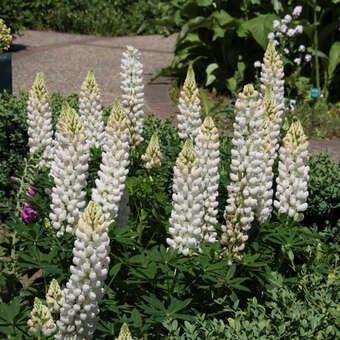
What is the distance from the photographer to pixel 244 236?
3199mm

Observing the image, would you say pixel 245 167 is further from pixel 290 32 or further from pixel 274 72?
pixel 290 32

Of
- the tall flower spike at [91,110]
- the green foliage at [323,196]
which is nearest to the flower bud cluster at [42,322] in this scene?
the tall flower spike at [91,110]

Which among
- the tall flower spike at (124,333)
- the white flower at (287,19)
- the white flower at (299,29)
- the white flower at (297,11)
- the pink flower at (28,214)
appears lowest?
the pink flower at (28,214)

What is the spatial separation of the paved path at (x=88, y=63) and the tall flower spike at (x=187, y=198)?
14.1 feet

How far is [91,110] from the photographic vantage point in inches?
167

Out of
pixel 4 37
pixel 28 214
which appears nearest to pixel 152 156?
pixel 28 214

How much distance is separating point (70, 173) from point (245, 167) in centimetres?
88

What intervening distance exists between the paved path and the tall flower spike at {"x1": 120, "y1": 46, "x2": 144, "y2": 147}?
3.39 m

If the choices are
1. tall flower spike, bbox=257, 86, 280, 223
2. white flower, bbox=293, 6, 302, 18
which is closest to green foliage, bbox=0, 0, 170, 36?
white flower, bbox=293, 6, 302, 18

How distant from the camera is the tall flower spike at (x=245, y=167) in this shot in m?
3.15

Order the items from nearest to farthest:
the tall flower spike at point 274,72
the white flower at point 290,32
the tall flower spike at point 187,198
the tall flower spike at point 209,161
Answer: the tall flower spike at point 187,198, the tall flower spike at point 209,161, the tall flower spike at point 274,72, the white flower at point 290,32

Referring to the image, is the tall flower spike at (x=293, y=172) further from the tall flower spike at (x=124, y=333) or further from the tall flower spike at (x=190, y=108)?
the tall flower spike at (x=124, y=333)

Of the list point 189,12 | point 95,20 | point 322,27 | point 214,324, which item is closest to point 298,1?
point 322,27

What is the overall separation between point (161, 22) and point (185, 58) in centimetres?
69
